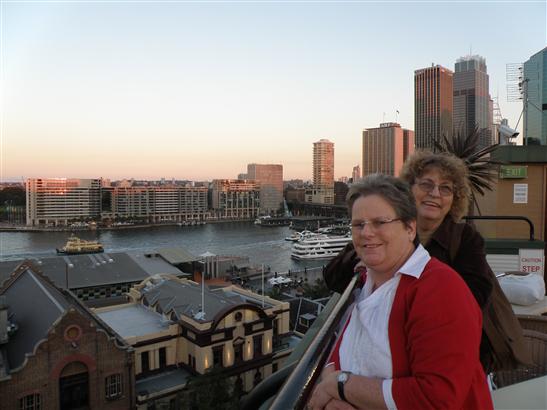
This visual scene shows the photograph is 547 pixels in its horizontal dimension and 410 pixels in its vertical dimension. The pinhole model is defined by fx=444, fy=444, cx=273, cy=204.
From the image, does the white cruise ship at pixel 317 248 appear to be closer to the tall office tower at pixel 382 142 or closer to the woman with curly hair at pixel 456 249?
the woman with curly hair at pixel 456 249

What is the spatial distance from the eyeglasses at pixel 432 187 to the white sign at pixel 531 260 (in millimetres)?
1765

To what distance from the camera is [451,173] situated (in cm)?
109

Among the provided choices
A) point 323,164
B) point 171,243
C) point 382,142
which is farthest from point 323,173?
point 171,243

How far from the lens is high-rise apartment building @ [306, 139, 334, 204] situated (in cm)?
7650

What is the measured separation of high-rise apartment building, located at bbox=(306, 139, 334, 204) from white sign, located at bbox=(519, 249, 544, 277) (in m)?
72.4

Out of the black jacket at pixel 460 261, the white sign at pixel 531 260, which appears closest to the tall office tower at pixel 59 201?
the white sign at pixel 531 260

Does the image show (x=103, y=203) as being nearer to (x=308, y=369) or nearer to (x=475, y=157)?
(x=475, y=157)

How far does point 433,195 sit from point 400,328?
0.54 meters

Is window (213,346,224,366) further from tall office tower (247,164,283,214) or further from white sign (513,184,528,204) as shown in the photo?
tall office tower (247,164,283,214)

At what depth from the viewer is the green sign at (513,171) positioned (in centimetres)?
382

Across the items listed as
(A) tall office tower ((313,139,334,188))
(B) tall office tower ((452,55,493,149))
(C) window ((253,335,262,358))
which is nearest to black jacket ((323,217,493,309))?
(C) window ((253,335,262,358))

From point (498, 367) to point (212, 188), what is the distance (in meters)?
68.7

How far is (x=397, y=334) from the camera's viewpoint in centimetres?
60

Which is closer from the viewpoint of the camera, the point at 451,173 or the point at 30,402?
the point at 451,173
